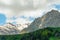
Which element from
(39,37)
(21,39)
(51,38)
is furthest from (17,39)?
(51,38)

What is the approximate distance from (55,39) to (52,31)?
3.61 meters

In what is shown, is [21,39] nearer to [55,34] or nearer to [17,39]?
[17,39]

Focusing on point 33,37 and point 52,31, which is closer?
point 52,31

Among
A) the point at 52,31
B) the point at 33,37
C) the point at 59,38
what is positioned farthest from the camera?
the point at 33,37

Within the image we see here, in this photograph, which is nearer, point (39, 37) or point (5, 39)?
point (39, 37)

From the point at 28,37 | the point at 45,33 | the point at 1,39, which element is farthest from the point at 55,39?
the point at 1,39

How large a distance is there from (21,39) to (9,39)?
4.47 metres

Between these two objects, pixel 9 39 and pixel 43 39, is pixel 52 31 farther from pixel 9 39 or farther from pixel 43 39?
pixel 9 39

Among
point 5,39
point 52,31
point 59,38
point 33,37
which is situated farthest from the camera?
point 5,39

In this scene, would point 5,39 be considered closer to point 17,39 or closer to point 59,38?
point 17,39

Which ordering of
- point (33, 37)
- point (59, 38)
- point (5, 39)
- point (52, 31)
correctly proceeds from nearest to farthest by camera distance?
1. point (59, 38)
2. point (52, 31)
3. point (33, 37)
4. point (5, 39)

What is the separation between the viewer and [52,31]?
5388 centimetres

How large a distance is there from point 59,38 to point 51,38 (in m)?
2.31

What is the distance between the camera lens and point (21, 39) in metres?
59.7
